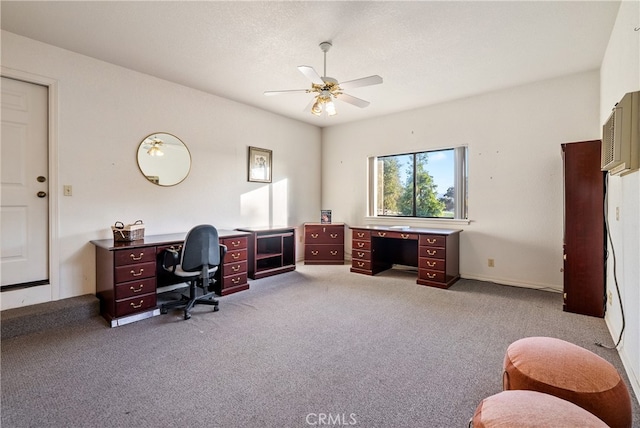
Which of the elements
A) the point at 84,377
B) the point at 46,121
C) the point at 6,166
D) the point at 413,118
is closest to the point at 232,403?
the point at 84,377

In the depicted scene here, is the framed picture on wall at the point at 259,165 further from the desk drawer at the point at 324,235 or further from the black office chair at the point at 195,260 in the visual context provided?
the black office chair at the point at 195,260

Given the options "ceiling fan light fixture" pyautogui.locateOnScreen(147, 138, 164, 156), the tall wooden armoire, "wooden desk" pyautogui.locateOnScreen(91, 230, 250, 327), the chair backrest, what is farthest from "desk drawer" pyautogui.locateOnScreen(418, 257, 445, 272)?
"ceiling fan light fixture" pyautogui.locateOnScreen(147, 138, 164, 156)

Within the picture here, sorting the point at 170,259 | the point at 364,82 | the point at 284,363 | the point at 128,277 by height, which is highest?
the point at 364,82

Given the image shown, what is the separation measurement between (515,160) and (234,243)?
4.00m

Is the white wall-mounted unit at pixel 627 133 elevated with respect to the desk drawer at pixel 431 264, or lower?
elevated

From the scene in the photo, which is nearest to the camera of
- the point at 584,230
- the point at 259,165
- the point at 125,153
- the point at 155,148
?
the point at 584,230

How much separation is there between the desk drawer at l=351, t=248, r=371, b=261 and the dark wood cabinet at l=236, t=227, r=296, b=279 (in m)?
1.05

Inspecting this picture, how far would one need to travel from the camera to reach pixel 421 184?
509 centimetres

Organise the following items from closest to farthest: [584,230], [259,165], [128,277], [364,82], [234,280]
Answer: [364,82] → [128,277] → [584,230] → [234,280] → [259,165]

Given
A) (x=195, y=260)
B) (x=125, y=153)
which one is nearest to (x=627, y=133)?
(x=195, y=260)

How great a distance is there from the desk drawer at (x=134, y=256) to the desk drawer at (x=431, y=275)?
11.2 ft

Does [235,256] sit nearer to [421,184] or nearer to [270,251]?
[270,251]

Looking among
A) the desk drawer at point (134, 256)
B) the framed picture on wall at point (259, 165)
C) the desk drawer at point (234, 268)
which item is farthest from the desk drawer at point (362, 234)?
the desk drawer at point (134, 256)

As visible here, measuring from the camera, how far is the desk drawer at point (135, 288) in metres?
2.83
